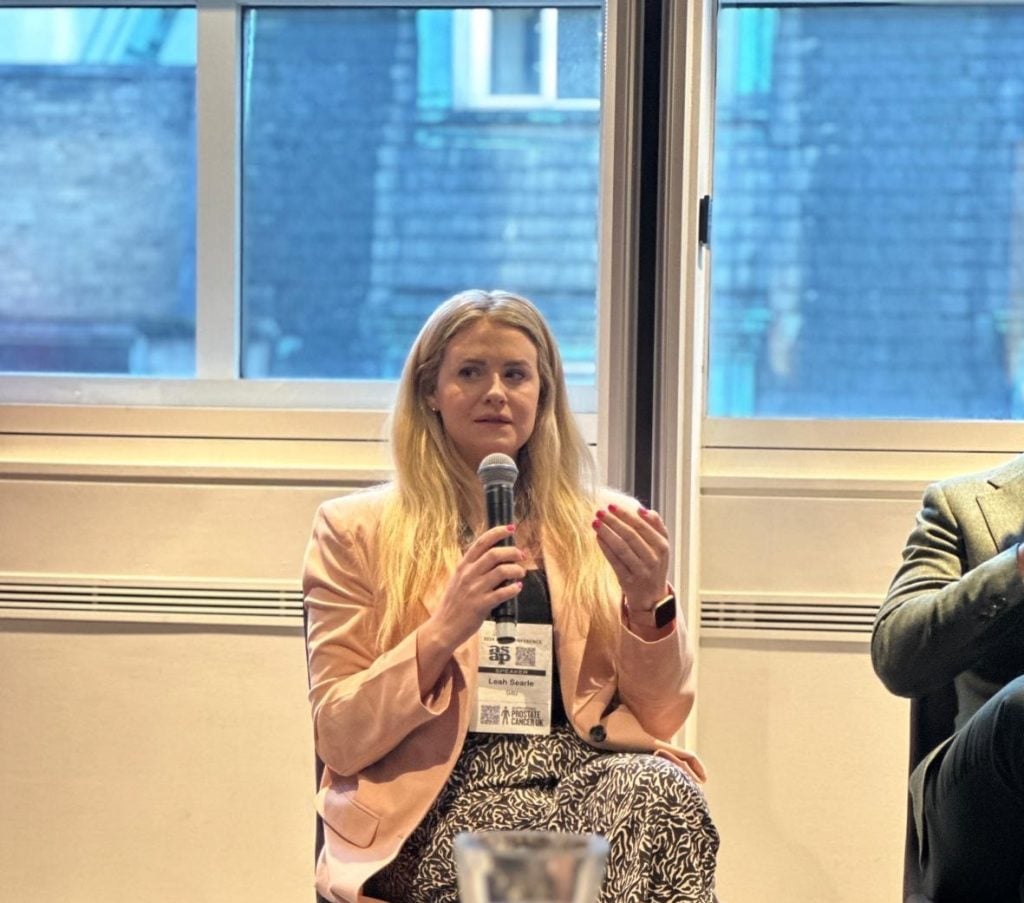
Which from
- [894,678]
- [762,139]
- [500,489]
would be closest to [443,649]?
[500,489]

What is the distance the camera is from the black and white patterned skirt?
188 cm

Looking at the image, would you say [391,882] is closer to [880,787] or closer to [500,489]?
[500,489]

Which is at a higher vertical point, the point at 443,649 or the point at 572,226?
the point at 572,226

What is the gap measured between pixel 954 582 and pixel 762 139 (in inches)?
57.4

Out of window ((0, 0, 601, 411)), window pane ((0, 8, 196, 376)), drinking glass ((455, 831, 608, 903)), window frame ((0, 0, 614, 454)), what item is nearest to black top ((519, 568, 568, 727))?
window frame ((0, 0, 614, 454))

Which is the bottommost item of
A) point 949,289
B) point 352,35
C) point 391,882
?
point 391,882

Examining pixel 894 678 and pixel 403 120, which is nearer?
pixel 894 678

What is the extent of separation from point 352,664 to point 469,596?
266mm

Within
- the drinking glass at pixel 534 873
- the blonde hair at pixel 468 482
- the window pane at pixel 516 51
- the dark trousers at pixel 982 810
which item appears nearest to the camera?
the drinking glass at pixel 534 873

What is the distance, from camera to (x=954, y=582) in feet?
6.89

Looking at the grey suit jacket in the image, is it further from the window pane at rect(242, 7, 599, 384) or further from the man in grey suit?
the window pane at rect(242, 7, 599, 384)

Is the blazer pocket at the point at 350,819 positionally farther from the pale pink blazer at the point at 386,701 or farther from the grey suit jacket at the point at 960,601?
the grey suit jacket at the point at 960,601

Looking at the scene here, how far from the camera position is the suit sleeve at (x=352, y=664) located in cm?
202

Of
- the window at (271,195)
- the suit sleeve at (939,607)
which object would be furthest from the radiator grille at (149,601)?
the suit sleeve at (939,607)
